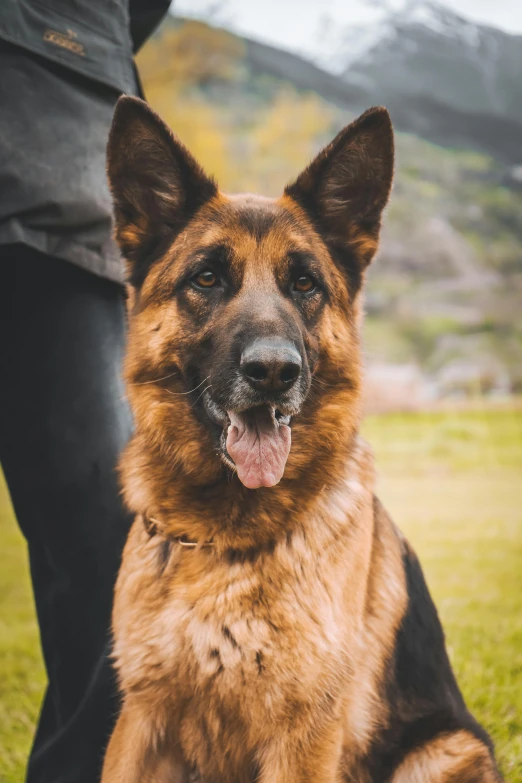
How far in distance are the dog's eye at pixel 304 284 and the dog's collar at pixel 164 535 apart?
3.08ft

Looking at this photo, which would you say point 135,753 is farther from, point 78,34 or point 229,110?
point 229,110

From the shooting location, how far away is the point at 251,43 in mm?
15352

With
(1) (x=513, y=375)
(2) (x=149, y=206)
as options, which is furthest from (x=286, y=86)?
(2) (x=149, y=206)

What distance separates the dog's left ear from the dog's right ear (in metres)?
0.38

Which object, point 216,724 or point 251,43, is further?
point 251,43

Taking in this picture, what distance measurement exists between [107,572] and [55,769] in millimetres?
704

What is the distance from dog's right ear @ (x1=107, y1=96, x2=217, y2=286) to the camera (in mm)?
2268

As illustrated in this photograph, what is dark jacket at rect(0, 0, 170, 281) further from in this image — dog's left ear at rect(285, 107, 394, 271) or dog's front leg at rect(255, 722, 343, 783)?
dog's front leg at rect(255, 722, 343, 783)

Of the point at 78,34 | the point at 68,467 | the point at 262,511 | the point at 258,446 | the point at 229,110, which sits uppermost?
the point at 78,34

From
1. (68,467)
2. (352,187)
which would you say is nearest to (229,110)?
(352,187)

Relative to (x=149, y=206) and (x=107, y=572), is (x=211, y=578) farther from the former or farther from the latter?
(x=149, y=206)

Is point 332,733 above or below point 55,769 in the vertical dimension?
above

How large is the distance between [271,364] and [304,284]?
54 cm

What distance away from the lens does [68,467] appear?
230 cm
